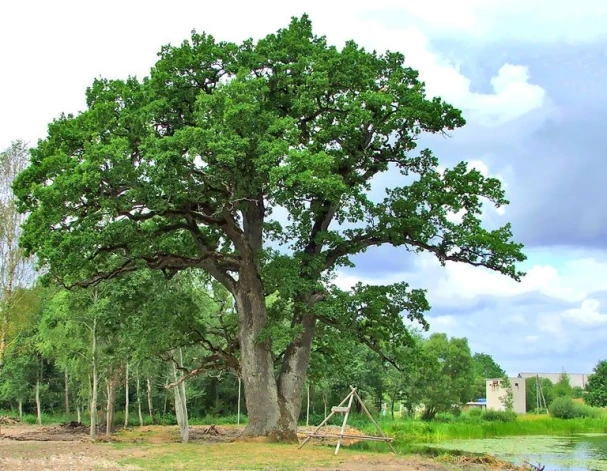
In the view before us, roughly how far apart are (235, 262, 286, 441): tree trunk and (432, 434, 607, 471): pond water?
8910mm

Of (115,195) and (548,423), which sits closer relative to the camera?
(115,195)

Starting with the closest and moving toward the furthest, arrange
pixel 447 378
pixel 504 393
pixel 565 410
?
1. pixel 565 410
2. pixel 447 378
3. pixel 504 393

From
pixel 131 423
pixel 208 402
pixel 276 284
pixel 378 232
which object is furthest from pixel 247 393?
pixel 208 402

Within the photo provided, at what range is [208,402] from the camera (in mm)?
56250

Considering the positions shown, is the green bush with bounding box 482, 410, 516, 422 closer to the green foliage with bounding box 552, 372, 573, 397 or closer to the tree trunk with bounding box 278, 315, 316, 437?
the green foliage with bounding box 552, 372, 573, 397

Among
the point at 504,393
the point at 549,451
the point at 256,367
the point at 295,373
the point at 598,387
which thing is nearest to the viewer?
the point at 256,367

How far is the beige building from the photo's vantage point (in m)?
64.4

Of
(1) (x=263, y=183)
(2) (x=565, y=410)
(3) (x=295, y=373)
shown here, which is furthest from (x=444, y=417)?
(1) (x=263, y=183)

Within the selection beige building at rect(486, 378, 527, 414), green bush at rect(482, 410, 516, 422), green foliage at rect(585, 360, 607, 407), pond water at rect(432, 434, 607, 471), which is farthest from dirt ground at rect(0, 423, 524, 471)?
beige building at rect(486, 378, 527, 414)

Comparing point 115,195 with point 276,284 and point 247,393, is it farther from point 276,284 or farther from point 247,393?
point 247,393

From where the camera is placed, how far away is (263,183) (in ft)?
55.4

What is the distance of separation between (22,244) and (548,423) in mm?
34266

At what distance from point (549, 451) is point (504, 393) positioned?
133 feet

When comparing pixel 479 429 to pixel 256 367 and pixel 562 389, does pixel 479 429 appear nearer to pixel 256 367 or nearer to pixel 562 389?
pixel 256 367
